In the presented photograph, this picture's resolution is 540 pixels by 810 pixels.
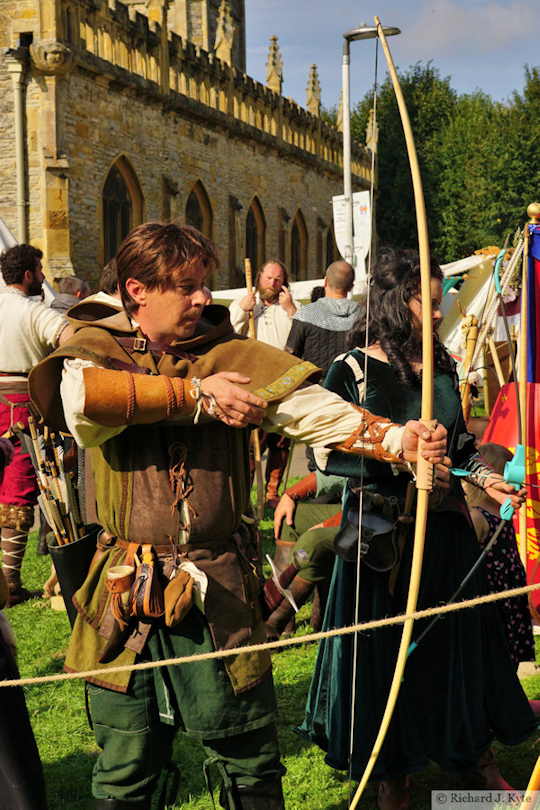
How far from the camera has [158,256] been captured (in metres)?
2.35

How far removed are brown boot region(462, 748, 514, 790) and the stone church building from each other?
12.5m

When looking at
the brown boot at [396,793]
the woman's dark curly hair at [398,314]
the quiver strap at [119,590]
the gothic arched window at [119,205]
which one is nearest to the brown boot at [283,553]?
the brown boot at [396,793]

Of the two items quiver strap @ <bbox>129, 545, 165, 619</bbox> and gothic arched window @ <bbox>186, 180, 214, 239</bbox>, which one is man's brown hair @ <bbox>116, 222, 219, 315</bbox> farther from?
gothic arched window @ <bbox>186, 180, 214, 239</bbox>

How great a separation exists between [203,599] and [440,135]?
39.2 metres

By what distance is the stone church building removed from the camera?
15961mm

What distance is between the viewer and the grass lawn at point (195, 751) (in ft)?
11.1

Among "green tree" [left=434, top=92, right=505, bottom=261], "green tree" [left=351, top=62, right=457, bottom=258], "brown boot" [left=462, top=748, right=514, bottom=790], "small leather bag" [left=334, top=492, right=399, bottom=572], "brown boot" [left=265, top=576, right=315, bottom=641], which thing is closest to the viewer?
"small leather bag" [left=334, top=492, right=399, bottom=572]

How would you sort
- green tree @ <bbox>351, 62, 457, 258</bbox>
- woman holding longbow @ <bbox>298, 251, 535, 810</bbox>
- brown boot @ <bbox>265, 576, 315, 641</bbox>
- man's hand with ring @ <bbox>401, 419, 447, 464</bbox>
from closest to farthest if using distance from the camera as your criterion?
1. man's hand with ring @ <bbox>401, 419, 447, 464</bbox>
2. woman holding longbow @ <bbox>298, 251, 535, 810</bbox>
3. brown boot @ <bbox>265, 576, 315, 641</bbox>
4. green tree @ <bbox>351, 62, 457, 258</bbox>

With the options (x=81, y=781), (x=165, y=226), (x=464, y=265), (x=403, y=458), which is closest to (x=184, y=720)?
(x=403, y=458)

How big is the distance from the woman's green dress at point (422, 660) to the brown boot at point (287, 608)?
1091 millimetres

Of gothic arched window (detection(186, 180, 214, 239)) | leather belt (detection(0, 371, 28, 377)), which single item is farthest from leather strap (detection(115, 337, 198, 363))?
gothic arched window (detection(186, 180, 214, 239))

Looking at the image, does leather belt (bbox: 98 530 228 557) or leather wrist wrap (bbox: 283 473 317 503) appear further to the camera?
leather wrist wrap (bbox: 283 473 317 503)

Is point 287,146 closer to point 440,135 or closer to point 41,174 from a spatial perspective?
point 41,174

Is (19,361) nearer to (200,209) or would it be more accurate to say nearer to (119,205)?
(119,205)
